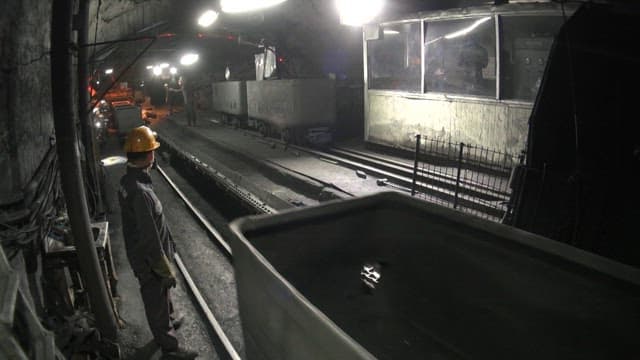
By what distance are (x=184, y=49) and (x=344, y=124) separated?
52.9 feet

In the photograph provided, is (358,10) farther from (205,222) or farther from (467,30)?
(205,222)

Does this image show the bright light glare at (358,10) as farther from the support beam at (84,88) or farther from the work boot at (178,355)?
the work boot at (178,355)

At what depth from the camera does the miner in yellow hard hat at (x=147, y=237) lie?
4328 millimetres

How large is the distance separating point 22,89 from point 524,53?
29.6ft

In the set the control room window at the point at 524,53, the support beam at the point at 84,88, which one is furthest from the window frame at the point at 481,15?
the support beam at the point at 84,88

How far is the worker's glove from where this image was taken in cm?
445

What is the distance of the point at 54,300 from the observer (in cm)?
461

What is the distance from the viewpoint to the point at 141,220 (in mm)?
4316

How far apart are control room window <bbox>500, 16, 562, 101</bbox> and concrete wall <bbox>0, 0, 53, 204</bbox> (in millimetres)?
8474

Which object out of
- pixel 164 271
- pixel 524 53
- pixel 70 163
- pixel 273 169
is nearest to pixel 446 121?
pixel 524 53

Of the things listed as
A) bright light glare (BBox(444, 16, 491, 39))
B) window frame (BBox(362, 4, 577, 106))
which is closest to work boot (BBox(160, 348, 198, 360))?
window frame (BBox(362, 4, 577, 106))

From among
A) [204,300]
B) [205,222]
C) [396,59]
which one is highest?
[396,59]

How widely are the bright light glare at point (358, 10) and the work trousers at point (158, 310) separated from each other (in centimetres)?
1069

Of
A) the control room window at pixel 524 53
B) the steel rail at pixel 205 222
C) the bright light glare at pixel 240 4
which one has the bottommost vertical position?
the steel rail at pixel 205 222
